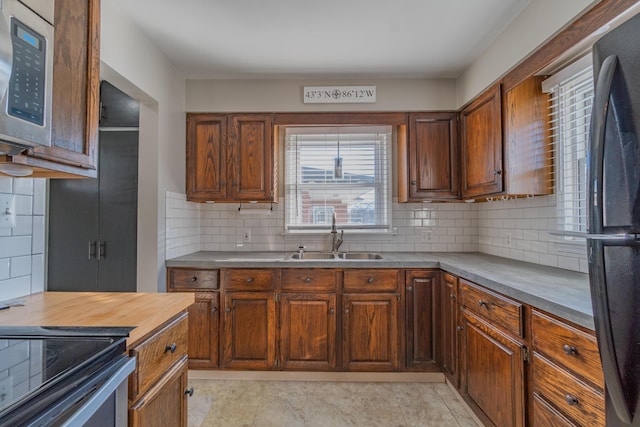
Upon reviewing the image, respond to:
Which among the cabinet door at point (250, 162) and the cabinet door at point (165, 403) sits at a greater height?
the cabinet door at point (250, 162)

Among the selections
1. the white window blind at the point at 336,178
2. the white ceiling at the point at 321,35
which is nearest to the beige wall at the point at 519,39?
the white ceiling at the point at 321,35

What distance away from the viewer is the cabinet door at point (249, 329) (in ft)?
8.08

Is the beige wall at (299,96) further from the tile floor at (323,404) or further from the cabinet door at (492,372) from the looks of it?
the tile floor at (323,404)

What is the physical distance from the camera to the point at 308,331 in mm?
2459

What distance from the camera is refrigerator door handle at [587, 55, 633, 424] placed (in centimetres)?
77

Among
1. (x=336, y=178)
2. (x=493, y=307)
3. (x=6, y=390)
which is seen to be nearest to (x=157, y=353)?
(x=6, y=390)

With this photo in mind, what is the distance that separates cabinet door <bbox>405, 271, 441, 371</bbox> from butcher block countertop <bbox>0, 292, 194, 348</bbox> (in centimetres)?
168

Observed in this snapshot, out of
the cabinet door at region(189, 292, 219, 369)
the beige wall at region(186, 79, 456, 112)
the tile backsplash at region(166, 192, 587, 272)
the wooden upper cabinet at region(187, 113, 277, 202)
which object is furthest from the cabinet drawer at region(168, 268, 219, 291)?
the beige wall at region(186, 79, 456, 112)

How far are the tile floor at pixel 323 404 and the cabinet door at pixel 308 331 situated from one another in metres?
0.18

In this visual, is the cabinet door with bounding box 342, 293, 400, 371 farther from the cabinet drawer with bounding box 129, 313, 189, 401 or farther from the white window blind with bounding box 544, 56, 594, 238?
the cabinet drawer with bounding box 129, 313, 189, 401

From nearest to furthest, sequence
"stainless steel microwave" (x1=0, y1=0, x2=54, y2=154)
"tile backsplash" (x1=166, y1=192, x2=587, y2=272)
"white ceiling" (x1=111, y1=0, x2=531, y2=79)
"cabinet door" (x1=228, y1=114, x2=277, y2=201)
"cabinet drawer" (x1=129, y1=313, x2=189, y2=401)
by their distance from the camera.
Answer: "stainless steel microwave" (x1=0, y1=0, x2=54, y2=154) → "cabinet drawer" (x1=129, y1=313, x2=189, y2=401) → "white ceiling" (x1=111, y1=0, x2=531, y2=79) → "cabinet door" (x1=228, y1=114, x2=277, y2=201) → "tile backsplash" (x1=166, y1=192, x2=587, y2=272)

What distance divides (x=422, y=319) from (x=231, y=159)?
2070 millimetres

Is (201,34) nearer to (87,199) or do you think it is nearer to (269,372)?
(87,199)

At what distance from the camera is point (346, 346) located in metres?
2.45
